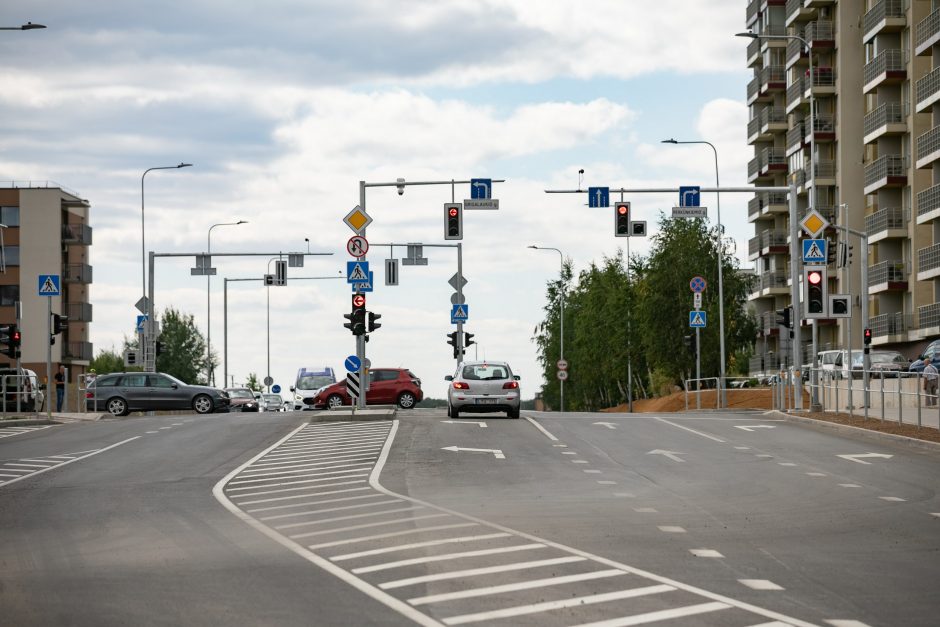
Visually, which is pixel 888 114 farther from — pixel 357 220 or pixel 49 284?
pixel 49 284

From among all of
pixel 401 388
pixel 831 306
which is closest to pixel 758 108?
pixel 401 388

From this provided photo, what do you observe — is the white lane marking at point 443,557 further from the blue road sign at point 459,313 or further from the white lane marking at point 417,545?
the blue road sign at point 459,313

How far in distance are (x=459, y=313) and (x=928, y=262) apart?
24.1 m

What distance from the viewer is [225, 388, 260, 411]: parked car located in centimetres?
6669

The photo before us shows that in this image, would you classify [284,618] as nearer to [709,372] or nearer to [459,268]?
[459,268]

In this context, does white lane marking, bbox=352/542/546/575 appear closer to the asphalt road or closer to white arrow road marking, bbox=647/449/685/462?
the asphalt road

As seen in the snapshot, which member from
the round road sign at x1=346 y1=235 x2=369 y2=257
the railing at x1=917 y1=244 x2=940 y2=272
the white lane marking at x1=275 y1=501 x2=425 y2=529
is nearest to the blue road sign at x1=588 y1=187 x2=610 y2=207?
the round road sign at x1=346 y1=235 x2=369 y2=257

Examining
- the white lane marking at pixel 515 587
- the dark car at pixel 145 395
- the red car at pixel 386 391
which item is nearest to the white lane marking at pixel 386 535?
the white lane marking at pixel 515 587

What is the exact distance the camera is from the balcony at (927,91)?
69.4 meters

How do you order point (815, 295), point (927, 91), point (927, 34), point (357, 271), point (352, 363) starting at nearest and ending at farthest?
point (357, 271), point (815, 295), point (352, 363), point (927, 91), point (927, 34)

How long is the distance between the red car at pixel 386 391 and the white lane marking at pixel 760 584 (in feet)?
142

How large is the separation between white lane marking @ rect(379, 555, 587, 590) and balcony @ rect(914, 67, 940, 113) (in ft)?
202

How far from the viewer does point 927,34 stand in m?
71.3

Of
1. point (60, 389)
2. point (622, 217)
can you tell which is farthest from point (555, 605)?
point (60, 389)
